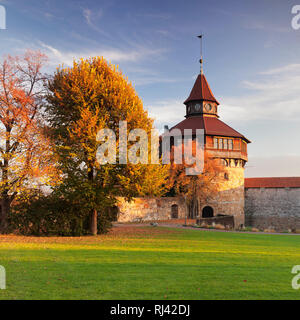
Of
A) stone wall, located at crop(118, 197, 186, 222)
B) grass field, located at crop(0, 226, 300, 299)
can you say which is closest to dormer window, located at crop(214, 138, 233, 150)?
stone wall, located at crop(118, 197, 186, 222)

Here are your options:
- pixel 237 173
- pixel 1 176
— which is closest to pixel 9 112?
pixel 1 176

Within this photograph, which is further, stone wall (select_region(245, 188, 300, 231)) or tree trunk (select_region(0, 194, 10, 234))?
stone wall (select_region(245, 188, 300, 231))

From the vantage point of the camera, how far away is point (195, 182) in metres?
37.2

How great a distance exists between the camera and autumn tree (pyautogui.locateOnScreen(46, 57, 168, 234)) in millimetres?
17719

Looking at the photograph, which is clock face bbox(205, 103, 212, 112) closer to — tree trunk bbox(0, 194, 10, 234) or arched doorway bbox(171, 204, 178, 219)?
arched doorway bbox(171, 204, 178, 219)

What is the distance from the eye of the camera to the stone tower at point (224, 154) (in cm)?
4220

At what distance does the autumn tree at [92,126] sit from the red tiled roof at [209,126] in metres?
23.8

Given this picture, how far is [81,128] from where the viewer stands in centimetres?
1759

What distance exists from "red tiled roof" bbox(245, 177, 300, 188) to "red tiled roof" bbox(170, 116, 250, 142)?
6337 mm

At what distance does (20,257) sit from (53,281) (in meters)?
3.69

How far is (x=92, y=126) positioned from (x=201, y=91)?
33736mm

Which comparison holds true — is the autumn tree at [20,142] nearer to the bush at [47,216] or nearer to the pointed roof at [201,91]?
the bush at [47,216]
